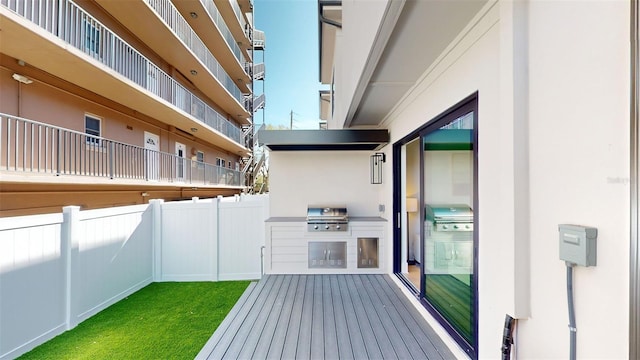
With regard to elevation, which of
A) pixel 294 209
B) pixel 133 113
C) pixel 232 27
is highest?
pixel 232 27

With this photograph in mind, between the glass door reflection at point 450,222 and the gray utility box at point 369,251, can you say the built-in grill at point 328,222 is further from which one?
the glass door reflection at point 450,222

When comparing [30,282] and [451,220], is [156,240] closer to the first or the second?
[30,282]

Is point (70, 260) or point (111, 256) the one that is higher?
point (70, 260)

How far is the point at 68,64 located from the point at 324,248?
6.67 metres

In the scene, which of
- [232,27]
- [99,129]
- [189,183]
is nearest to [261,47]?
[232,27]

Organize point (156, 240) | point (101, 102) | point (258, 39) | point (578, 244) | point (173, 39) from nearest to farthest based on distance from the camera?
point (578, 244), point (156, 240), point (101, 102), point (173, 39), point (258, 39)

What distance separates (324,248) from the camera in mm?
4703

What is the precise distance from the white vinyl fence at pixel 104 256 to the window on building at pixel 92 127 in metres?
3.56

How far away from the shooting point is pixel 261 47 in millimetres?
20281

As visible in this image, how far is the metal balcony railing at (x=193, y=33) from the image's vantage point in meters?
8.67

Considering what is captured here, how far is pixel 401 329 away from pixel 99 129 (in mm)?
8723

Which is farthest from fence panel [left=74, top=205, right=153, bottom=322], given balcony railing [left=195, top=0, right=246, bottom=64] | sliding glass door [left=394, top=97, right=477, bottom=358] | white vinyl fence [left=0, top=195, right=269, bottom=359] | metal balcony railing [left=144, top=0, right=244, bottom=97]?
balcony railing [left=195, top=0, right=246, bottom=64]

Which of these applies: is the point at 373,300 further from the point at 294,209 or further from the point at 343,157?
the point at 343,157

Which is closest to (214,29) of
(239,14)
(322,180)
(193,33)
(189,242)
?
(193,33)
